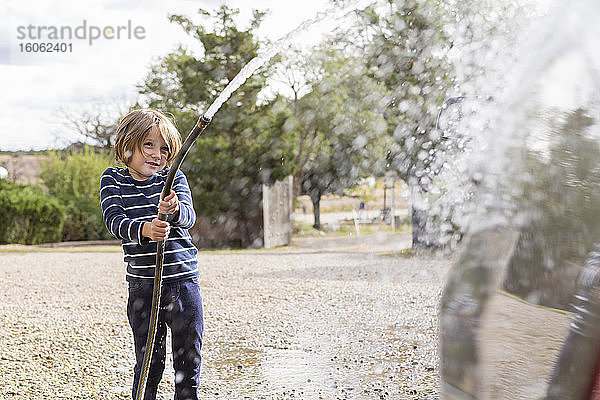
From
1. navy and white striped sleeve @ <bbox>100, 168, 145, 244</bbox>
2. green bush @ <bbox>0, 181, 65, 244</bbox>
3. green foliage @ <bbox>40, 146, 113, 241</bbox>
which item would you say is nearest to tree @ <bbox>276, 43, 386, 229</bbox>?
green foliage @ <bbox>40, 146, 113, 241</bbox>

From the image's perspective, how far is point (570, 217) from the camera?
0.59 m

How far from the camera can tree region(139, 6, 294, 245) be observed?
924cm

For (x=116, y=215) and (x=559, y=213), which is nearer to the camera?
(x=559, y=213)

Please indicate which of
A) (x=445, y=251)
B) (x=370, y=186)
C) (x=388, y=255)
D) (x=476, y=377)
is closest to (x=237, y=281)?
(x=388, y=255)

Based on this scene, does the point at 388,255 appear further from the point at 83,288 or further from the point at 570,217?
the point at 570,217

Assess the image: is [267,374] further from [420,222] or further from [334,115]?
[334,115]

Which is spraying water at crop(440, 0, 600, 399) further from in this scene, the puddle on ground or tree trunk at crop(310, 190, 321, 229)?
tree trunk at crop(310, 190, 321, 229)

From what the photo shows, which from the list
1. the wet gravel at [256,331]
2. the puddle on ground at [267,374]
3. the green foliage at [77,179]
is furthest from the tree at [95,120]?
the puddle on ground at [267,374]

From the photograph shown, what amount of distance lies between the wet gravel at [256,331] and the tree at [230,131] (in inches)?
97.6

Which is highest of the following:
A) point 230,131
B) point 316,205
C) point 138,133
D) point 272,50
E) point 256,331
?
point 230,131

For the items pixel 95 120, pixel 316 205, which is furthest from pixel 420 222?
pixel 95 120

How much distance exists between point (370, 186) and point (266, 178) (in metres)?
6.12

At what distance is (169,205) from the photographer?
1.70m

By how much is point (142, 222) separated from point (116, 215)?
0.30 feet
